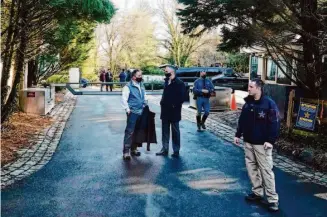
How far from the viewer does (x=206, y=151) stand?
8898 millimetres

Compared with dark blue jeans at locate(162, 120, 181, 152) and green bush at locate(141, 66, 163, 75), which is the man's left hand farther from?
green bush at locate(141, 66, 163, 75)

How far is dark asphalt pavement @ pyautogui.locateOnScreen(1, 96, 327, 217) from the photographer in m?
5.19

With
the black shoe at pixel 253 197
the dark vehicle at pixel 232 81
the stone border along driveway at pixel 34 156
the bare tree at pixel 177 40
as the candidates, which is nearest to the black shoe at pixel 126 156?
the stone border along driveway at pixel 34 156

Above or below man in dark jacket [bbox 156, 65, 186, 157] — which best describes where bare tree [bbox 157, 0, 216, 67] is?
above

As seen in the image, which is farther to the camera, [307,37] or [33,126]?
[33,126]

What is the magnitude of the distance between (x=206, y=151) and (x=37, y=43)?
747 cm

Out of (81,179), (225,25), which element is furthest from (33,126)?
(225,25)

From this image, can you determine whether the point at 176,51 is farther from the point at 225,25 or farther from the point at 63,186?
the point at 63,186

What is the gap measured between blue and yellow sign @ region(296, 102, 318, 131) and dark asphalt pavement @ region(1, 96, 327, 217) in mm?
1841

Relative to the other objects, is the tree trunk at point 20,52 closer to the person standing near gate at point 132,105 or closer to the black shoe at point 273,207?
the person standing near gate at point 132,105

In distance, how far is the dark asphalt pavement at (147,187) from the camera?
5188mm

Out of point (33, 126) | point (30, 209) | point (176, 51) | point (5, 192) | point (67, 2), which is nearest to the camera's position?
point (30, 209)

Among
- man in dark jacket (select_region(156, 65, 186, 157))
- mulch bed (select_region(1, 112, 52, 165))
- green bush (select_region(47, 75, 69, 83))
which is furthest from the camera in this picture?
green bush (select_region(47, 75, 69, 83))

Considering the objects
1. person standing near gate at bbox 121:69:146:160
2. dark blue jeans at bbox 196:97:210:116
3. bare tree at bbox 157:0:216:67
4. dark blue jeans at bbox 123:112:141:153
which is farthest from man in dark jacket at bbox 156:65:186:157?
bare tree at bbox 157:0:216:67
